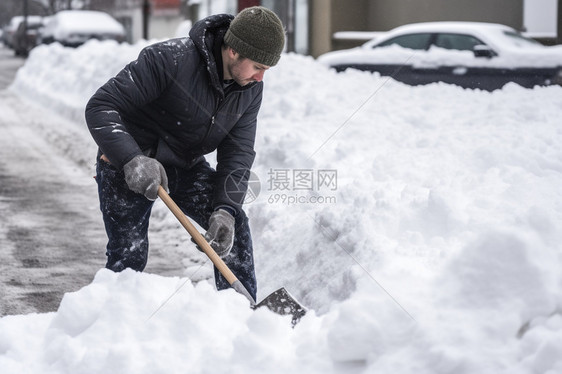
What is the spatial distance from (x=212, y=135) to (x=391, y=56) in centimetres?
909

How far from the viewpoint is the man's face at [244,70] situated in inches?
140

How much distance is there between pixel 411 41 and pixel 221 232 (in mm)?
9508

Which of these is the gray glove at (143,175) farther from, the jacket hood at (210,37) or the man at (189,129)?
the jacket hood at (210,37)

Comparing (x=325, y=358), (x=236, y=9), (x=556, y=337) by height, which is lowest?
(x=236, y=9)

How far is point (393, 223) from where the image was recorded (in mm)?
4711

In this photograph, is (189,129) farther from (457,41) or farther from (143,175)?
(457,41)

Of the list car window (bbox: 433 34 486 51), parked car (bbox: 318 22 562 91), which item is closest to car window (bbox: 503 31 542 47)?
parked car (bbox: 318 22 562 91)

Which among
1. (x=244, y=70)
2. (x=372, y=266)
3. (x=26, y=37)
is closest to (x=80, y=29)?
(x=26, y=37)

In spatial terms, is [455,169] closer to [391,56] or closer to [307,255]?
[307,255]

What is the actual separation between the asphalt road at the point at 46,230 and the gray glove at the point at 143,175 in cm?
141

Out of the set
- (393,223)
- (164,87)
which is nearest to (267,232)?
(393,223)

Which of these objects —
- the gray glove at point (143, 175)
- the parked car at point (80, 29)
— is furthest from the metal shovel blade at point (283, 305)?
the parked car at point (80, 29)

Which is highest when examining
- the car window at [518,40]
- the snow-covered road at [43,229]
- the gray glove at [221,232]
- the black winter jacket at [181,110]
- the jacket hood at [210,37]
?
the jacket hood at [210,37]

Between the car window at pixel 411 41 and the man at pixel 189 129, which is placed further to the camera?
the car window at pixel 411 41
